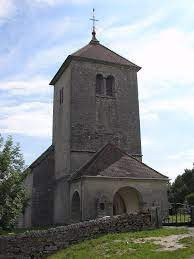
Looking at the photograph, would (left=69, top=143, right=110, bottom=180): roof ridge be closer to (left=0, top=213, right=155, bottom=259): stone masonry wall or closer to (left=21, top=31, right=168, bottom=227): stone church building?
(left=21, top=31, right=168, bottom=227): stone church building

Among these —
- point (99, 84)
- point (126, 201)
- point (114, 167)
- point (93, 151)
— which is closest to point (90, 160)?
point (93, 151)

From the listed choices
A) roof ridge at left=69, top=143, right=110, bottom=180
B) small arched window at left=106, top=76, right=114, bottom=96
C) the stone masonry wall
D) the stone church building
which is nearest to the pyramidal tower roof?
the stone church building

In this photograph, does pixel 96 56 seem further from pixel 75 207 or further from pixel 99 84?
pixel 75 207

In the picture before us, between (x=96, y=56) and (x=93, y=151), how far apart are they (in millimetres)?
7525

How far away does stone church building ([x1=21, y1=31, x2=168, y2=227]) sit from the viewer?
2138 cm

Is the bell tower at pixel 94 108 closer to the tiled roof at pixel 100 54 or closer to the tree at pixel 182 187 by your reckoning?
the tiled roof at pixel 100 54

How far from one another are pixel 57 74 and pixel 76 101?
4.93m

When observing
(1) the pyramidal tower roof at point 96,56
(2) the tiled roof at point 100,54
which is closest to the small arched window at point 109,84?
(1) the pyramidal tower roof at point 96,56

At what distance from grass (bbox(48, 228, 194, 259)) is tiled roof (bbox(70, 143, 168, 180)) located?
750cm

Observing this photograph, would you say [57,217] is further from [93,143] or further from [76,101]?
[76,101]

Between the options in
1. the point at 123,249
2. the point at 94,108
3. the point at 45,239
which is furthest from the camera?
the point at 94,108

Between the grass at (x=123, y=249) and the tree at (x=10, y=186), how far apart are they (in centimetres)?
628

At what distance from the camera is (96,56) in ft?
88.9

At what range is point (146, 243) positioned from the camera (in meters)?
11.5
